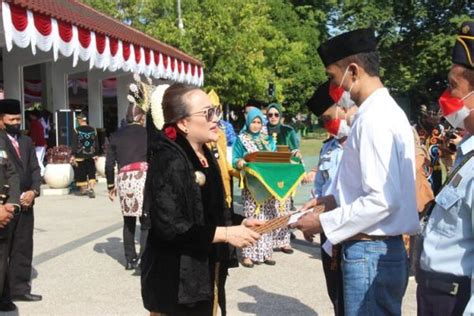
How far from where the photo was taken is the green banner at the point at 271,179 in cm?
670

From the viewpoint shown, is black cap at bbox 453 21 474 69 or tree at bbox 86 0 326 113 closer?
black cap at bbox 453 21 474 69

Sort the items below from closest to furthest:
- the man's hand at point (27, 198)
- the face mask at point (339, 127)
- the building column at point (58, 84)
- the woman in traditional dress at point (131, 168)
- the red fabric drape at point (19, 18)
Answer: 1. the face mask at point (339, 127)
2. the man's hand at point (27, 198)
3. the woman in traditional dress at point (131, 168)
4. the red fabric drape at point (19, 18)
5. the building column at point (58, 84)

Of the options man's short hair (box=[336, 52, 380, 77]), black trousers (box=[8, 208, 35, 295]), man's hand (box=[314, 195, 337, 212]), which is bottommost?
black trousers (box=[8, 208, 35, 295])

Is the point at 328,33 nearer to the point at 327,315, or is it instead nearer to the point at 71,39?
the point at 71,39

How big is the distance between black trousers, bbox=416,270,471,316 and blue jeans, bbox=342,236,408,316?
15 cm

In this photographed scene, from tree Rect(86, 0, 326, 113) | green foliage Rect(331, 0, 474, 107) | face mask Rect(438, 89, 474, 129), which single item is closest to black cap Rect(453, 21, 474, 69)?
face mask Rect(438, 89, 474, 129)

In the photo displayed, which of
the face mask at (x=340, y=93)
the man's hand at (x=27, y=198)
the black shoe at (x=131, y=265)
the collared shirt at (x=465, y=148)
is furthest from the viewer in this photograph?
the black shoe at (x=131, y=265)

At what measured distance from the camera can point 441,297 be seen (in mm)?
2266

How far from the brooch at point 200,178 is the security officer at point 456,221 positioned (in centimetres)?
108

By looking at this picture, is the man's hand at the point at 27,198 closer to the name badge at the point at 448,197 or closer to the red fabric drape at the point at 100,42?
the name badge at the point at 448,197

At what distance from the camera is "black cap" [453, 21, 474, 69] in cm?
216

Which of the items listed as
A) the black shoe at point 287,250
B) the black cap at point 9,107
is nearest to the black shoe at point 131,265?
the black shoe at point 287,250

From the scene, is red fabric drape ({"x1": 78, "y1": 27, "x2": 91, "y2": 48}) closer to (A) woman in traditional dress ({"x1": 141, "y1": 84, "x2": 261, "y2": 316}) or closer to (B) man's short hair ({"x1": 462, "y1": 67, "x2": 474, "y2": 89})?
(A) woman in traditional dress ({"x1": 141, "y1": 84, "x2": 261, "y2": 316})

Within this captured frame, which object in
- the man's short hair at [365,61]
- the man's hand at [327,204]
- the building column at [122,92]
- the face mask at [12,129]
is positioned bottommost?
the man's hand at [327,204]
